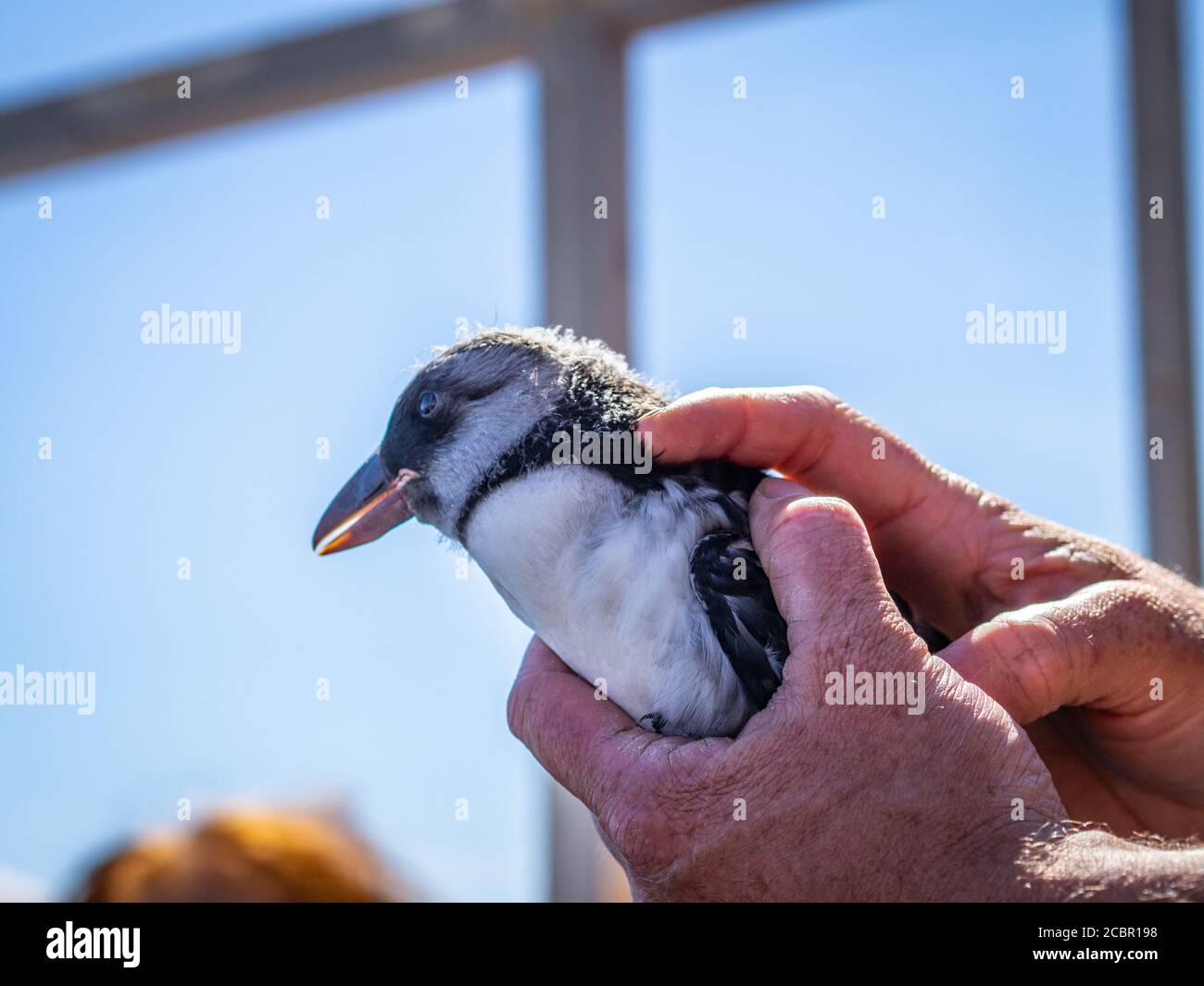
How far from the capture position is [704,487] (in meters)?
1.43

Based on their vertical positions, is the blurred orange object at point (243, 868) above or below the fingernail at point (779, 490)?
below

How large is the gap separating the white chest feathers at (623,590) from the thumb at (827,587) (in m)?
0.10

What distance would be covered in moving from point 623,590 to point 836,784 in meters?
0.33

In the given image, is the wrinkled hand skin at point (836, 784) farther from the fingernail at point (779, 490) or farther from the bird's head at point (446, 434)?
the bird's head at point (446, 434)

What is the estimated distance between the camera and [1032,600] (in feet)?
5.11

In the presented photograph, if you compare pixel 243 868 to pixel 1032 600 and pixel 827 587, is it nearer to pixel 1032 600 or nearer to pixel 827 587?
pixel 827 587

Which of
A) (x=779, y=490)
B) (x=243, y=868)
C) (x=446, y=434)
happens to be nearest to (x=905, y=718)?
(x=779, y=490)

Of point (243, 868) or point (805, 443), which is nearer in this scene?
point (805, 443)

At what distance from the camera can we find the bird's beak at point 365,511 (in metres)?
1.61

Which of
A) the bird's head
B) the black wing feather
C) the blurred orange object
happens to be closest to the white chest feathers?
the black wing feather

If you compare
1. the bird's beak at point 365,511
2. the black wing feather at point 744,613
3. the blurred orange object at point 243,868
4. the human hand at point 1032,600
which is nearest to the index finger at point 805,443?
the human hand at point 1032,600

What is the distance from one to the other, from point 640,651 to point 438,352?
595 mm

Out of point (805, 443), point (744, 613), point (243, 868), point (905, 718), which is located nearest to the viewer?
point (905, 718)
